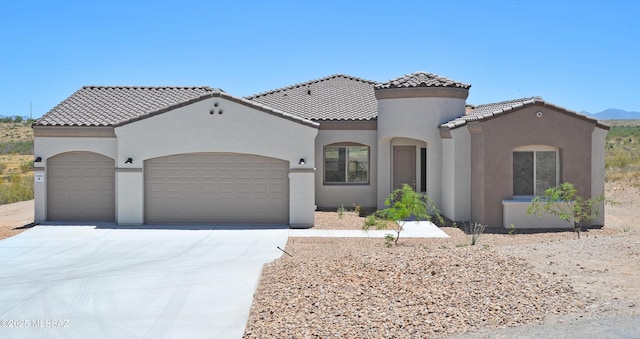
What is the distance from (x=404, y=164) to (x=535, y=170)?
5033mm

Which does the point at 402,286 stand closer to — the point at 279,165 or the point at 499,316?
the point at 499,316

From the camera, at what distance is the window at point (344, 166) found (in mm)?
23078

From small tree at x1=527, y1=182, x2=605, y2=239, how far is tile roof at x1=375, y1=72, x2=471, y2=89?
4.89 m

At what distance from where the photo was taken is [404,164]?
22328mm

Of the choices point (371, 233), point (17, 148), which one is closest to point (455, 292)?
point (371, 233)

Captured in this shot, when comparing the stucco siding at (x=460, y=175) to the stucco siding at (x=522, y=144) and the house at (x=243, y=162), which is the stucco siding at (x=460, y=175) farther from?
the stucco siding at (x=522, y=144)

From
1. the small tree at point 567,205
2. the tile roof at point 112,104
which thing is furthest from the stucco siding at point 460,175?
the tile roof at point 112,104

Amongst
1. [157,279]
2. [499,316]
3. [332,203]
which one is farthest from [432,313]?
[332,203]

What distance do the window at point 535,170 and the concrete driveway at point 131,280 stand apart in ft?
22.9

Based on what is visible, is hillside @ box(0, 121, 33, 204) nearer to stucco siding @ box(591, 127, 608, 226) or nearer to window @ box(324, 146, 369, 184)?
window @ box(324, 146, 369, 184)

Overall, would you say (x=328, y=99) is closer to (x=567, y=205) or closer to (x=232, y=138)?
(x=232, y=138)

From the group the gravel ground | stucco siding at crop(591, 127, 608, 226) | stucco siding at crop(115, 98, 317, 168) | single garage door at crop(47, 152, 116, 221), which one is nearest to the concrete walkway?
stucco siding at crop(115, 98, 317, 168)

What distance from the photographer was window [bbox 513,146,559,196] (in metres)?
18.5

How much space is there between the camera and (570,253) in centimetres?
1184
